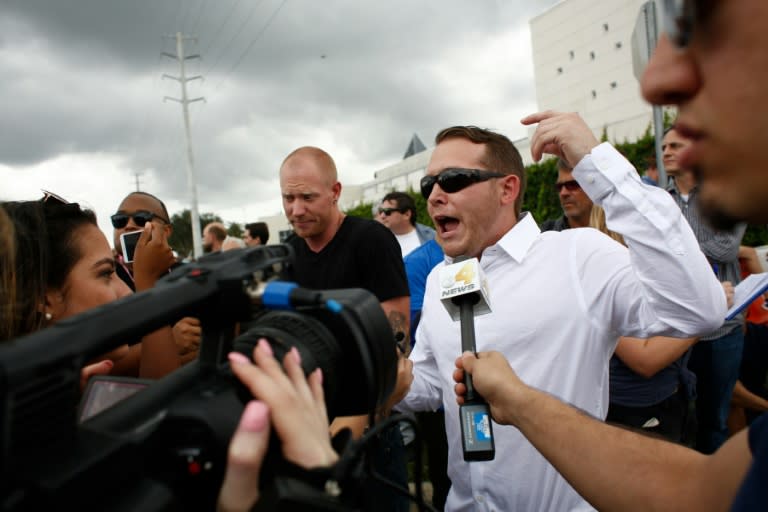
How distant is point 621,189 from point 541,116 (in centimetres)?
39

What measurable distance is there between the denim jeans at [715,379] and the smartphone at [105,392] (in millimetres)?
3491

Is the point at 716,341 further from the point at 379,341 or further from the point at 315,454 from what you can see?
the point at 315,454

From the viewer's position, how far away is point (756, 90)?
738mm

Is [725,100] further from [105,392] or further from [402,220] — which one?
[402,220]

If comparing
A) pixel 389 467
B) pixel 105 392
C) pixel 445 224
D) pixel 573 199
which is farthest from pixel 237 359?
pixel 573 199

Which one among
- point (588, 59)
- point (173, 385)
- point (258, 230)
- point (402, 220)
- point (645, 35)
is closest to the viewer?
point (173, 385)

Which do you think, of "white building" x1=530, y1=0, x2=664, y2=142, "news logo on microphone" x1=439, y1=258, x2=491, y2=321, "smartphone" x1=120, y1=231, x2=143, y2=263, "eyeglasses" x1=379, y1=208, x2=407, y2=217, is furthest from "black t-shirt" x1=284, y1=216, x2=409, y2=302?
"white building" x1=530, y1=0, x2=664, y2=142

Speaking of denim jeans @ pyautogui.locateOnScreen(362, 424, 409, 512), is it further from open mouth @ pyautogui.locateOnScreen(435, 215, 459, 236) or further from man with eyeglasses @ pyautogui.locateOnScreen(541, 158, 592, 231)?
man with eyeglasses @ pyautogui.locateOnScreen(541, 158, 592, 231)

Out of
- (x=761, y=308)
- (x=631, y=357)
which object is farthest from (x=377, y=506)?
(x=761, y=308)

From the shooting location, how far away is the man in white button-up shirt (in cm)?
155

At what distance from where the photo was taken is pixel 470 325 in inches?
64.6

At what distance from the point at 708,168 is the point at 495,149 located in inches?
62.5

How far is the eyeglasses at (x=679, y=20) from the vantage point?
0.79 m

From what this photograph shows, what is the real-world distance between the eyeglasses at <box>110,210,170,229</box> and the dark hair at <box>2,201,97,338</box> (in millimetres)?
1641
